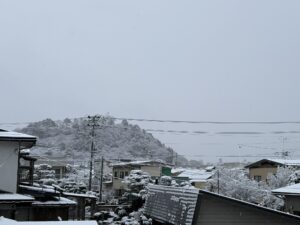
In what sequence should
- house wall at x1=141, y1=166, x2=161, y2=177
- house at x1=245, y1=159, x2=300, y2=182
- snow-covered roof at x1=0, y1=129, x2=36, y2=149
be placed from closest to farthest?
snow-covered roof at x1=0, y1=129, x2=36, y2=149, house at x1=245, y1=159, x2=300, y2=182, house wall at x1=141, y1=166, x2=161, y2=177

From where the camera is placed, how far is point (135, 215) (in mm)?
31078

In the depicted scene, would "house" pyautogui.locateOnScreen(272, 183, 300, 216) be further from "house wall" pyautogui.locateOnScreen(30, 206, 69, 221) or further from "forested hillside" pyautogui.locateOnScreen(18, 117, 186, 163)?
"forested hillside" pyautogui.locateOnScreen(18, 117, 186, 163)

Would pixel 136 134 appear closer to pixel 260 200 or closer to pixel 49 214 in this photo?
pixel 260 200

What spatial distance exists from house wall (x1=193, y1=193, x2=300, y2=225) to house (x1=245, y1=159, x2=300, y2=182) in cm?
2368

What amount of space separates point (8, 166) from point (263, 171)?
30208mm

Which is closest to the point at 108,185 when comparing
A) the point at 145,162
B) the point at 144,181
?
the point at 145,162

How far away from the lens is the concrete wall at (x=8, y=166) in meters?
18.2

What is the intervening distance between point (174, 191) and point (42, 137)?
63307mm

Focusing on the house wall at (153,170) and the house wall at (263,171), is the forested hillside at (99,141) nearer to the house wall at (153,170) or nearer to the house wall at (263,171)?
the house wall at (153,170)

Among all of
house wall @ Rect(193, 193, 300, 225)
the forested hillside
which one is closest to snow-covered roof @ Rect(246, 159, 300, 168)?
house wall @ Rect(193, 193, 300, 225)

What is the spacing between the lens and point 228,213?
691 inches

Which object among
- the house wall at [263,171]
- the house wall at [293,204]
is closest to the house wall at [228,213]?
the house wall at [293,204]

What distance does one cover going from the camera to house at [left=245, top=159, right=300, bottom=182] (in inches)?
1634

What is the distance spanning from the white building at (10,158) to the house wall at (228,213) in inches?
281
